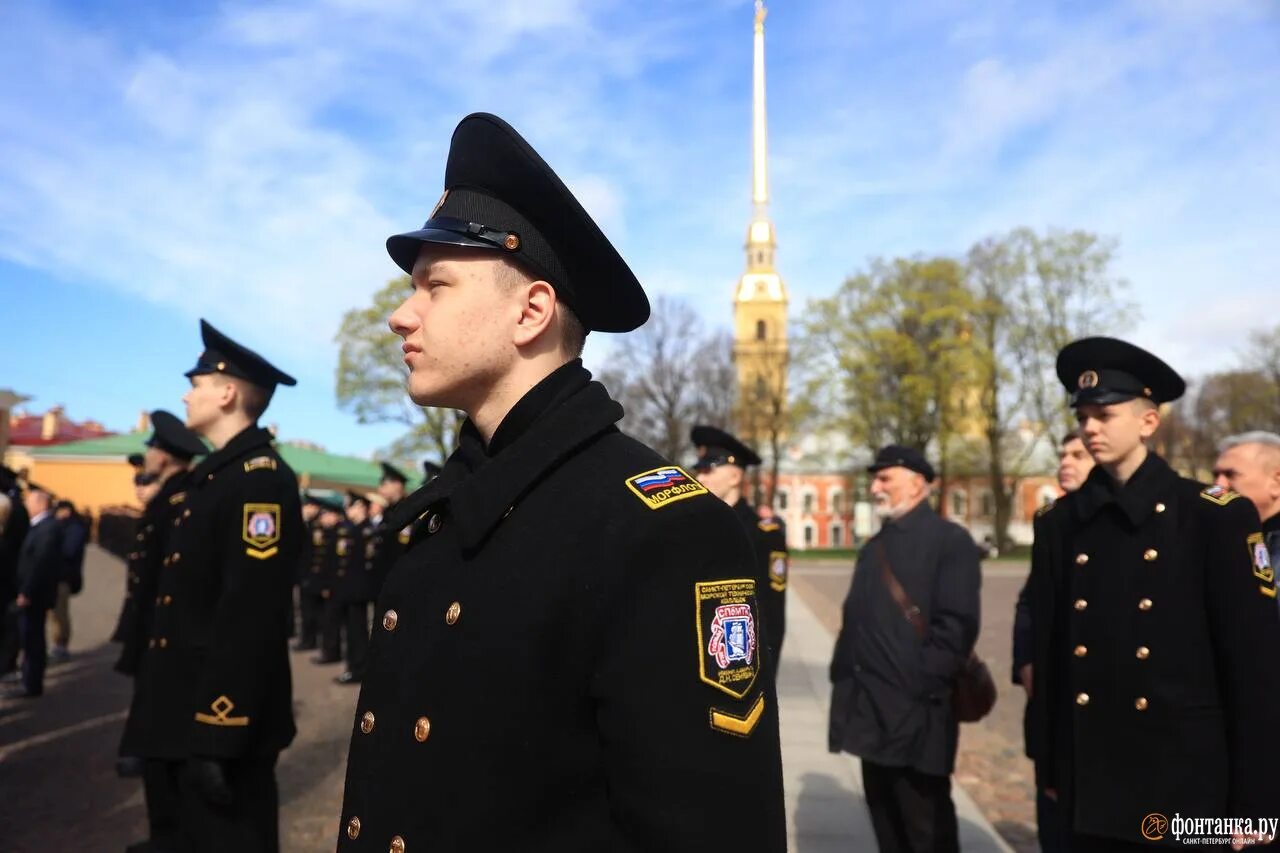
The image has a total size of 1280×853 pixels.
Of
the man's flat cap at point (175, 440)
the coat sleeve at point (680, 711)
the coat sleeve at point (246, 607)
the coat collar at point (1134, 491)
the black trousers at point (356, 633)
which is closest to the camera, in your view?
the coat sleeve at point (680, 711)

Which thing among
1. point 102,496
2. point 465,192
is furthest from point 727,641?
point 102,496

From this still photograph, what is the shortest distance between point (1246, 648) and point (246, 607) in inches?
141

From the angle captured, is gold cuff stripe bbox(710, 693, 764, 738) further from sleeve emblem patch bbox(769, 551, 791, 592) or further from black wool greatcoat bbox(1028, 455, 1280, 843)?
sleeve emblem patch bbox(769, 551, 791, 592)

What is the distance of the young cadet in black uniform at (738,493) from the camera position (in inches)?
284

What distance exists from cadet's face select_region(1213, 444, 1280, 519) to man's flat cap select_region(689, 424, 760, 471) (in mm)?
3429

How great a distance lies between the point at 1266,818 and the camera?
283cm

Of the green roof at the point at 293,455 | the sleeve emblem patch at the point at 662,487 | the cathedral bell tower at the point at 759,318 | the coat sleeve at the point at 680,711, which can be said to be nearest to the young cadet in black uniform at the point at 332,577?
the sleeve emblem patch at the point at 662,487

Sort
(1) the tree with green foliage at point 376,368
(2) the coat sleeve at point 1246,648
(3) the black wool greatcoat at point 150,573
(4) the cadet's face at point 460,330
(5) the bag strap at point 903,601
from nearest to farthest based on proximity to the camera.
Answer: (4) the cadet's face at point 460,330, (2) the coat sleeve at point 1246,648, (5) the bag strap at point 903,601, (3) the black wool greatcoat at point 150,573, (1) the tree with green foliage at point 376,368

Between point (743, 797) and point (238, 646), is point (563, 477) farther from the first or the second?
point (238, 646)

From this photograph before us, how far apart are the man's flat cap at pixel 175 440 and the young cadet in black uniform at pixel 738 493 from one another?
11.9 ft

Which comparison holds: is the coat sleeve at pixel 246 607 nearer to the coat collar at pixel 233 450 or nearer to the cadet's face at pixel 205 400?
Answer: the coat collar at pixel 233 450

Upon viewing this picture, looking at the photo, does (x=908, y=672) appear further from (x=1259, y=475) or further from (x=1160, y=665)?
(x=1259, y=475)

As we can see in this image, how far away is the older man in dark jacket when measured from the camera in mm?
4293

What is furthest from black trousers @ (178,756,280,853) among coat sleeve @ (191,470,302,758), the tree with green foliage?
the tree with green foliage
